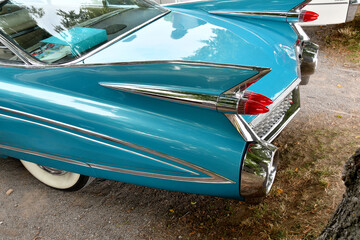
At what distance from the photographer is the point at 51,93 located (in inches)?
82.0

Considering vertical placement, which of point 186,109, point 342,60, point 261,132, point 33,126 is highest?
point 186,109

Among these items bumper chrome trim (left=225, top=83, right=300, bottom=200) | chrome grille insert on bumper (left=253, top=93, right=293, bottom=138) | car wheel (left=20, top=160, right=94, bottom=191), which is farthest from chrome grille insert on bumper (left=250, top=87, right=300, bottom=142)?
car wheel (left=20, top=160, right=94, bottom=191)

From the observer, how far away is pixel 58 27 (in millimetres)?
2354

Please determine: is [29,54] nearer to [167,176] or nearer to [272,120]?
[167,176]

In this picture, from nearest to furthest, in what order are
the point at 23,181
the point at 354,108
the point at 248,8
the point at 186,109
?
the point at 186,109 → the point at 23,181 → the point at 248,8 → the point at 354,108

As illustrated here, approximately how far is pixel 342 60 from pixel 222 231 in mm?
3530

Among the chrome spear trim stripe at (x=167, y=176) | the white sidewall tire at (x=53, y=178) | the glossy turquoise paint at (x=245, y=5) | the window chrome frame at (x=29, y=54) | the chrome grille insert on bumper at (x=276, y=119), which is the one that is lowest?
the white sidewall tire at (x=53, y=178)

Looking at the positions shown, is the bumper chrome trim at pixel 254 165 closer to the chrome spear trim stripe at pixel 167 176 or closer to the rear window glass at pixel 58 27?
the chrome spear trim stripe at pixel 167 176

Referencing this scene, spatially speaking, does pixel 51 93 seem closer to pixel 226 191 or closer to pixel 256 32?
pixel 226 191

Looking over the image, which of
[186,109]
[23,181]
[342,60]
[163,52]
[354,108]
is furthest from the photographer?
[342,60]

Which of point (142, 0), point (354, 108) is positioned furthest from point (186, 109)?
point (354, 108)

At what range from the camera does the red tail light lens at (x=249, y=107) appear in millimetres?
1640

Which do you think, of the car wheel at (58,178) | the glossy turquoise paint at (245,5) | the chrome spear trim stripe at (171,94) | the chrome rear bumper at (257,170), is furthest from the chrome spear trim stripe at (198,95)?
the glossy turquoise paint at (245,5)

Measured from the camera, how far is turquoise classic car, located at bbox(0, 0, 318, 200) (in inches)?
69.3
